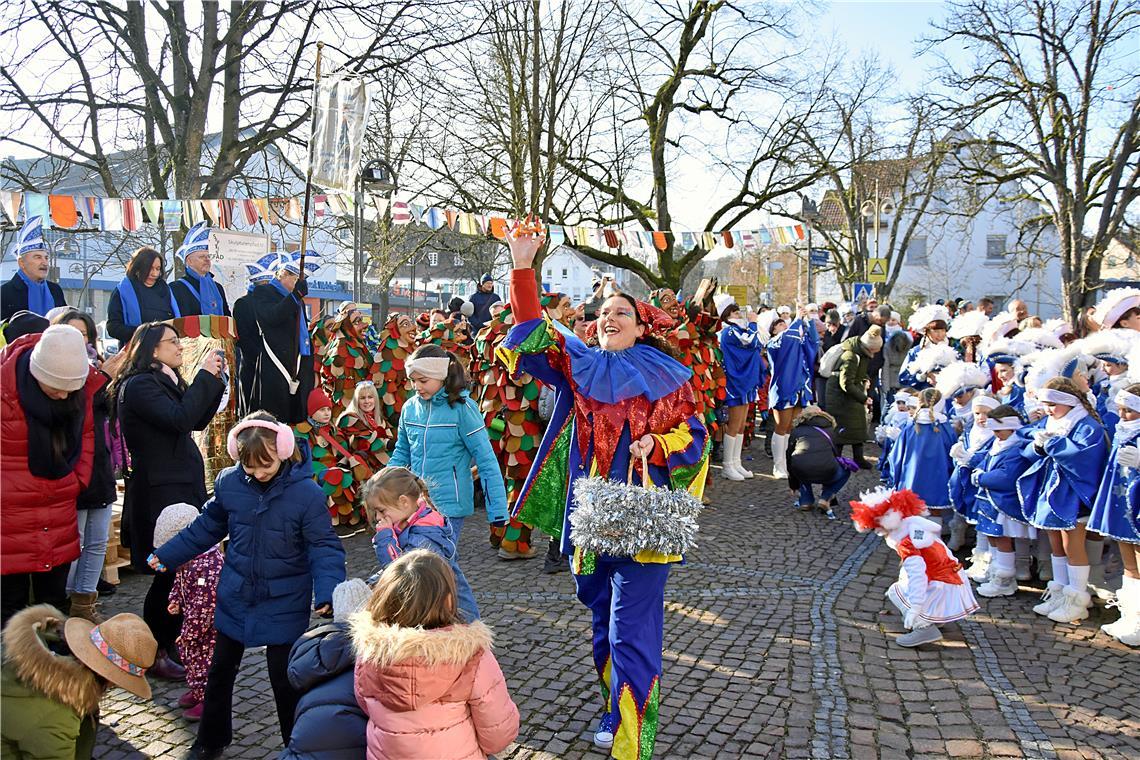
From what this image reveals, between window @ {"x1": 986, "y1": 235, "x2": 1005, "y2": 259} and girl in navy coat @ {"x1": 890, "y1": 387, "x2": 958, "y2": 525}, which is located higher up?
window @ {"x1": 986, "y1": 235, "x2": 1005, "y2": 259}

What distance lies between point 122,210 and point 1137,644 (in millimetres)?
11908

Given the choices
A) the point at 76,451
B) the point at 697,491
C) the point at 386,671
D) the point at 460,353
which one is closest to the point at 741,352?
the point at 460,353

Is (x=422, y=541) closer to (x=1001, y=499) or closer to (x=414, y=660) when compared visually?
(x=414, y=660)

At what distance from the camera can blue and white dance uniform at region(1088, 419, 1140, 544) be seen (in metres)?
5.18

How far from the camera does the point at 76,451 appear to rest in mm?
4520

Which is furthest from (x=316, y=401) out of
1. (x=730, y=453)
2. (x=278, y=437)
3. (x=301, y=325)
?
(x=730, y=453)

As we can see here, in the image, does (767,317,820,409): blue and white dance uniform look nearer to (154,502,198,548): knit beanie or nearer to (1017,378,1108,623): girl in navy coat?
(1017,378,1108,623): girl in navy coat

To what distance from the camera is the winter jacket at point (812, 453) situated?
860 cm

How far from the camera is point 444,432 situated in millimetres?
5270

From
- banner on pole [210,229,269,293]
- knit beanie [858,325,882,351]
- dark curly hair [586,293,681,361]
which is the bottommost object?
knit beanie [858,325,882,351]

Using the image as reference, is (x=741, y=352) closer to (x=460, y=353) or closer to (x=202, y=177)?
(x=460, y=353)

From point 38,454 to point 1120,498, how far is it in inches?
239

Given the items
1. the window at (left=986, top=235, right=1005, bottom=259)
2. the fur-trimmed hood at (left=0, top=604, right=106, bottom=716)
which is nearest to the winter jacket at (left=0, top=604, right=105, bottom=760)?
the fur-trimmed hood at (left=0, top=604, right=106, bottom=716)

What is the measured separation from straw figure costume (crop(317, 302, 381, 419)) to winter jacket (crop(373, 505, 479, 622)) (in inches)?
201
